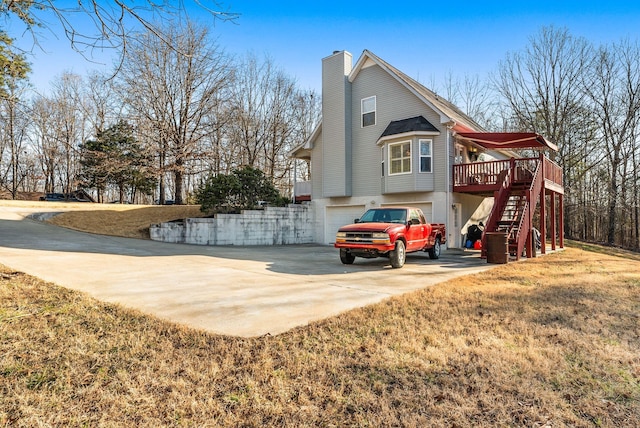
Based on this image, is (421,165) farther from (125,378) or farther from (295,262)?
(125,378)

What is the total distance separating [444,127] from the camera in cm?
1630

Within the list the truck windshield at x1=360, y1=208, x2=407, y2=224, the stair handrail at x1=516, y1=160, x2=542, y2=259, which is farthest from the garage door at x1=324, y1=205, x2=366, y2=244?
the stair handrail at x1=516, y1=160, x2=542, y2=259

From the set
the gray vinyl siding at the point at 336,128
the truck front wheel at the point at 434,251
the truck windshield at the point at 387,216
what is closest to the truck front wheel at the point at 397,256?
the truck windshield at the point at 387,216

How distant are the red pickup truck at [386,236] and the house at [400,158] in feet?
11.6

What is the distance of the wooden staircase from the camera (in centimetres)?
1245

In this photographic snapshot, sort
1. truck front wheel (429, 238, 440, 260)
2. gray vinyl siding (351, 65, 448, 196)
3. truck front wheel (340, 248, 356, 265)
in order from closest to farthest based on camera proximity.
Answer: truck front wheel (340, 248, 356, 265), truck front wheel (429, 238, 440, 260), gray vinyl siding (351, 65, 448, 196)

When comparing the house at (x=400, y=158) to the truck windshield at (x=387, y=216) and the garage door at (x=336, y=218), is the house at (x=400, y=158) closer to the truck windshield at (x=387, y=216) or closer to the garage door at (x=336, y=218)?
the garage door at (x=336, y=218)

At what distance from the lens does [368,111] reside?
18859mm

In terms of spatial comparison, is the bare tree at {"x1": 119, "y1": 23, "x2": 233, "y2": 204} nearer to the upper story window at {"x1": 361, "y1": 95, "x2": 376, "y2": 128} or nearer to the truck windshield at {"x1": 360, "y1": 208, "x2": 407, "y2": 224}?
the upper story window at {"x1": 361, "y1": 95, "x2": 376, "y2": 128}

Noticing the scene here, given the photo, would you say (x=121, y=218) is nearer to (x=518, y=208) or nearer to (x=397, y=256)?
(x=397, y=256)

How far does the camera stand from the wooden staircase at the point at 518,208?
12453mm

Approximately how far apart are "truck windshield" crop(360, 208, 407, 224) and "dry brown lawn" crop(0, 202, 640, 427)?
571 centimetres

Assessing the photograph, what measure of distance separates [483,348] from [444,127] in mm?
13775

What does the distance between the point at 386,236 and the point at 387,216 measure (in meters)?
1.58
